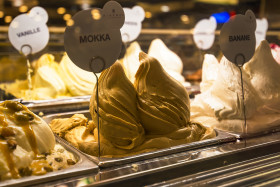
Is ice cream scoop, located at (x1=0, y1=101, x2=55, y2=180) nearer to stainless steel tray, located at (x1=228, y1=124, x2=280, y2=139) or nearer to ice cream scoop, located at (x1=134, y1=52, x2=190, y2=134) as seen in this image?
ice cream scoop, located at (x1=134, y1=52, x2=190, y2=134)

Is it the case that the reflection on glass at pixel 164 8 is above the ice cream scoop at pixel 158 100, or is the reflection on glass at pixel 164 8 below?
above

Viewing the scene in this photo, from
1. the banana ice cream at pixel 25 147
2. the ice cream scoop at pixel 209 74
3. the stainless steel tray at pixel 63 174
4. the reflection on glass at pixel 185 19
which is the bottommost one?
the stainless steel tray at pixel 63 174

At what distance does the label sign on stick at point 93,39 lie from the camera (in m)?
1.21

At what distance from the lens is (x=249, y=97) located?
1.62m

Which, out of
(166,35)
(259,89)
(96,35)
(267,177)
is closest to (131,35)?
(166,35)

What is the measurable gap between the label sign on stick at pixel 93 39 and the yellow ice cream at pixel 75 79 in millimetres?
1685

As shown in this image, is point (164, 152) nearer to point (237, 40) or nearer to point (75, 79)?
point (237, 40)

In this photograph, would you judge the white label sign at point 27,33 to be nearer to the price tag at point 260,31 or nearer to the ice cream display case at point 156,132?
the ice cream display case at point 156,132

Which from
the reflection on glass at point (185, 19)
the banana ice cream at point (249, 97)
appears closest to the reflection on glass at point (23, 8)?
the reflection on glass at point (185, 19)

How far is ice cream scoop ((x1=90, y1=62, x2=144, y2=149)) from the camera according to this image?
52.4 inches

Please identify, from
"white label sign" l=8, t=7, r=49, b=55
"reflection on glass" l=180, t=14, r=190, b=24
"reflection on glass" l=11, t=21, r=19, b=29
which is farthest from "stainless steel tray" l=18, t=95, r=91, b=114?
"reflection on glass" l=180, t=14, r=190, b=24

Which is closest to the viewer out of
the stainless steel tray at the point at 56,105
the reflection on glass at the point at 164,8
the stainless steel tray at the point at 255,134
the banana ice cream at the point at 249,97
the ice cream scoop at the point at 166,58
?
the stainless steel tray at the point at 255,134

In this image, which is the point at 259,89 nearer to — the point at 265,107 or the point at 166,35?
the point at 265,107

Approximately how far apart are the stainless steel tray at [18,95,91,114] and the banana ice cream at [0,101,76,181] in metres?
1.18
